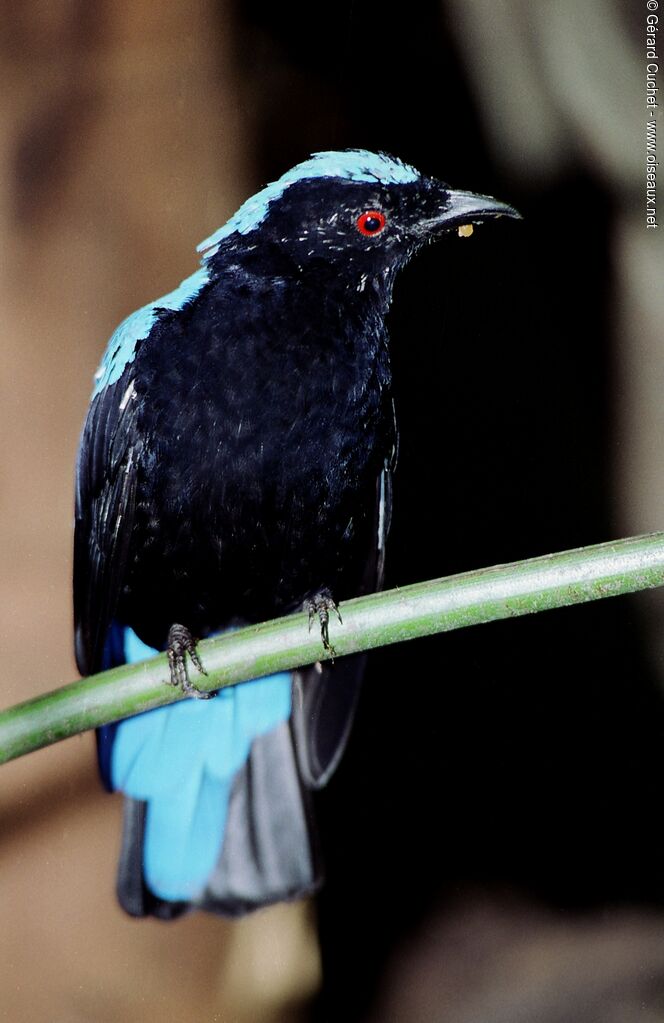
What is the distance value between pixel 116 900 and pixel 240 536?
635 mm

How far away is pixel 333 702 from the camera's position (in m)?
1.76

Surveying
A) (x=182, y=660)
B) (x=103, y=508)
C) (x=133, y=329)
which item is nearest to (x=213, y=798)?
(x=182, y=660)

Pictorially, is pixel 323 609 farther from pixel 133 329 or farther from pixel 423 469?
pixel 133 329

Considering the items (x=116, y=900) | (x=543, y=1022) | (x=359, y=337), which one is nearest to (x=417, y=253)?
(x=359, y=337)

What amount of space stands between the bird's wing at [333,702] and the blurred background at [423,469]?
3 cm

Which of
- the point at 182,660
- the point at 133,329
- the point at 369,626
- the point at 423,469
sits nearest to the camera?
the point at 369,626

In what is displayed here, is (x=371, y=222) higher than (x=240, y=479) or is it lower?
higher

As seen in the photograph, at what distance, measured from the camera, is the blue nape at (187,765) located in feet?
5.43

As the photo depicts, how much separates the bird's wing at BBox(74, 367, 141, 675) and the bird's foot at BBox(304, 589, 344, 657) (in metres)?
0.32

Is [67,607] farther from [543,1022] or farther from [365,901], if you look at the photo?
[543,1022]

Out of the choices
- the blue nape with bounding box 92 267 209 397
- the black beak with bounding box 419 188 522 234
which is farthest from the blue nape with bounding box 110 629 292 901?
the black beak with bounding box 419 188 522 234

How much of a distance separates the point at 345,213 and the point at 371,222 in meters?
0.05

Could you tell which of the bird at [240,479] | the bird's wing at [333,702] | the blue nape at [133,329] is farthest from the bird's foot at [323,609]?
the blue nape at [133,329]

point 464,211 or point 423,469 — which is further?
point 423,469
